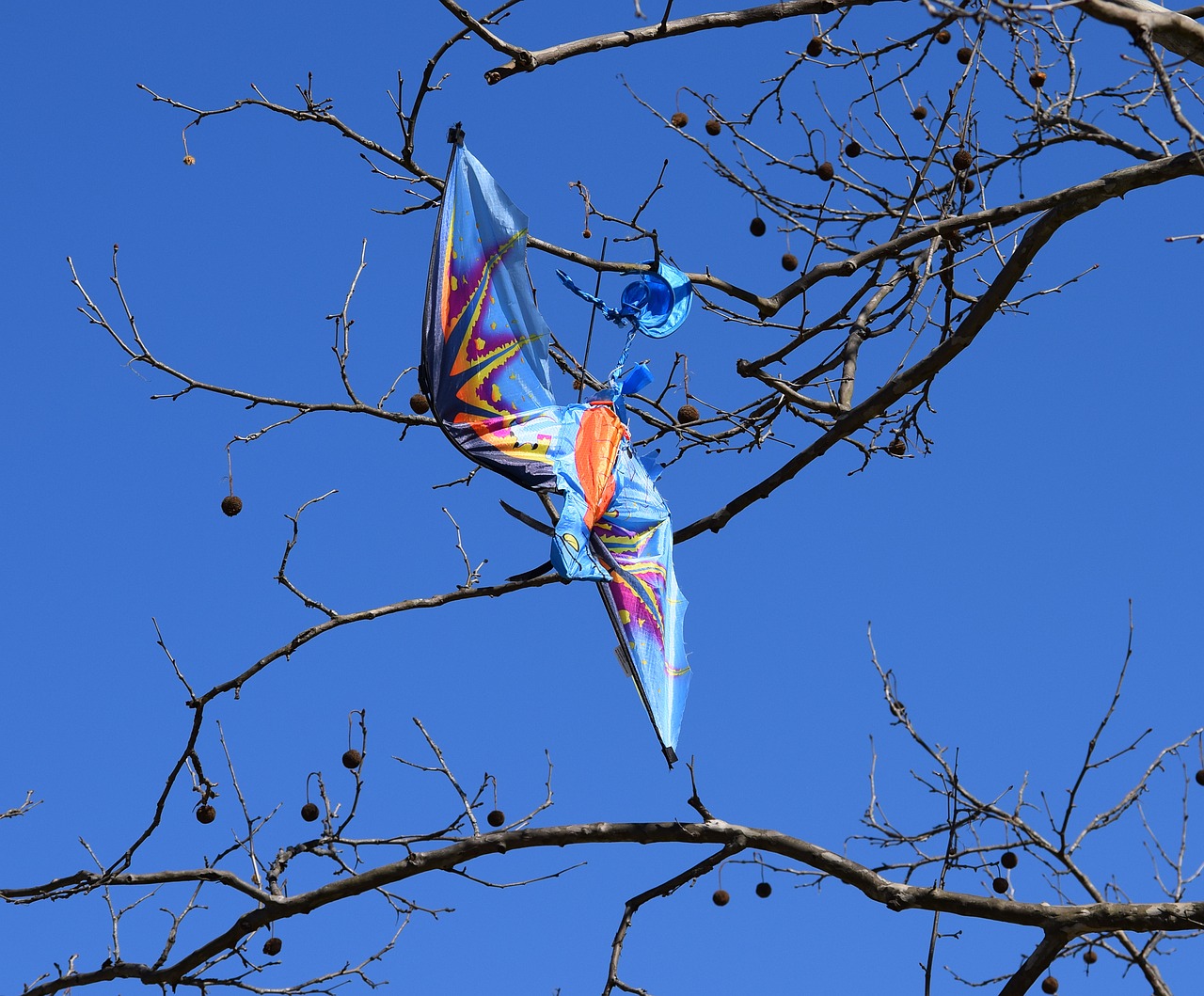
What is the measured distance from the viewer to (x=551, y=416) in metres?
3.49

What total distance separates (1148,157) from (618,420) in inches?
75.2

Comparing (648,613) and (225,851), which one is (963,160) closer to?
(648,613)

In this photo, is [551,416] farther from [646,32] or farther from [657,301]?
[646,32]

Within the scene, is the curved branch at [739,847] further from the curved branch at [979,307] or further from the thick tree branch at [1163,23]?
the thick tree branch at [1163,23]

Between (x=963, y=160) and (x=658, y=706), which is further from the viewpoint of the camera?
(x=963, y=160)

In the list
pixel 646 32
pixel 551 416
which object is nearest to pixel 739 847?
pixel 551 416

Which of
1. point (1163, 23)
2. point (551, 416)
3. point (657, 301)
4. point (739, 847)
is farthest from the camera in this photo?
point (739, 847)

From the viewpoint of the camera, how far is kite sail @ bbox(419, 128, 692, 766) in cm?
336

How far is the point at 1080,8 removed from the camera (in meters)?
3.65

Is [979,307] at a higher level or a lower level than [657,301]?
higher

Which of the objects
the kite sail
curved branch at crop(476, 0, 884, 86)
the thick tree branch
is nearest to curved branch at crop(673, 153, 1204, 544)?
the thick tree branch

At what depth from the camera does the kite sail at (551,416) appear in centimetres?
336

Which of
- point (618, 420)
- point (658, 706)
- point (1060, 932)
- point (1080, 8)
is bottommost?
point (1060, 932)

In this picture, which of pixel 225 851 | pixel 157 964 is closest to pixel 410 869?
pixel 225 851
